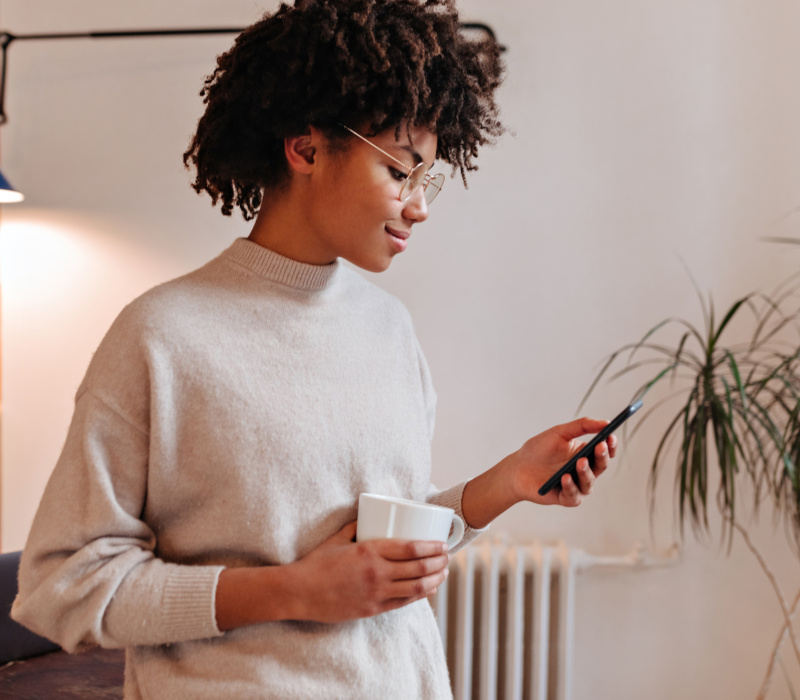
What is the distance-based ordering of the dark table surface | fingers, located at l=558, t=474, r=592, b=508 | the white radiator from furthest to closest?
the white radiator → the dark table surface → fingers, located at l=558, t=474, r=592, b=508

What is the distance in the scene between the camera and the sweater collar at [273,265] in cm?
84


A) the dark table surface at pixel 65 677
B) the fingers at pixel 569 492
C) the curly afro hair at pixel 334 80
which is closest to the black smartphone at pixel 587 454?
the fingers at pixel 569 492

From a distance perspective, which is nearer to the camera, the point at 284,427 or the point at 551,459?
the point at 284,427

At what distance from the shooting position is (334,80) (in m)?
0.79

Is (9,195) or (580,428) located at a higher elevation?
(9,195)

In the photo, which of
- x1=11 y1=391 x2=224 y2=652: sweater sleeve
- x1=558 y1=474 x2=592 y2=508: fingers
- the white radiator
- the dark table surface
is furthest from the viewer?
the white radiator

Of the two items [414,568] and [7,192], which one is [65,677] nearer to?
[414,568]

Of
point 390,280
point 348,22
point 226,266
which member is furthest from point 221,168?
point 390,280

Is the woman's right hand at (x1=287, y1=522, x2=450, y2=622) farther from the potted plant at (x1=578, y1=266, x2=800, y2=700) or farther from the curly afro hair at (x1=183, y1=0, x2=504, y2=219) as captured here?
the potted plant at (x1=578, y1=266, x2=800, y2=700)

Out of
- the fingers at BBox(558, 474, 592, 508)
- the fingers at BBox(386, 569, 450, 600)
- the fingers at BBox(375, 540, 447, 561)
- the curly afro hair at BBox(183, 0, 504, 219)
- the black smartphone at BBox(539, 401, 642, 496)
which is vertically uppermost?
the curly afro hair at BBox(183, 0, 504, 219)

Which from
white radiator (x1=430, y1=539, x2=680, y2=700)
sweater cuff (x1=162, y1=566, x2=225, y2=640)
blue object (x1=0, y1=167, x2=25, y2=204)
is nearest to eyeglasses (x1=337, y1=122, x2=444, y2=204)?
sweater cuff (x1=162, y1=566, x2=225, y2=640)

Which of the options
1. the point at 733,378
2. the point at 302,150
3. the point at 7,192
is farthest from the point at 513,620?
the point at 7,192

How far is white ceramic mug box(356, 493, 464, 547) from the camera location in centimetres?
70

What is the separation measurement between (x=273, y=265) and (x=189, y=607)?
1.33 ft
